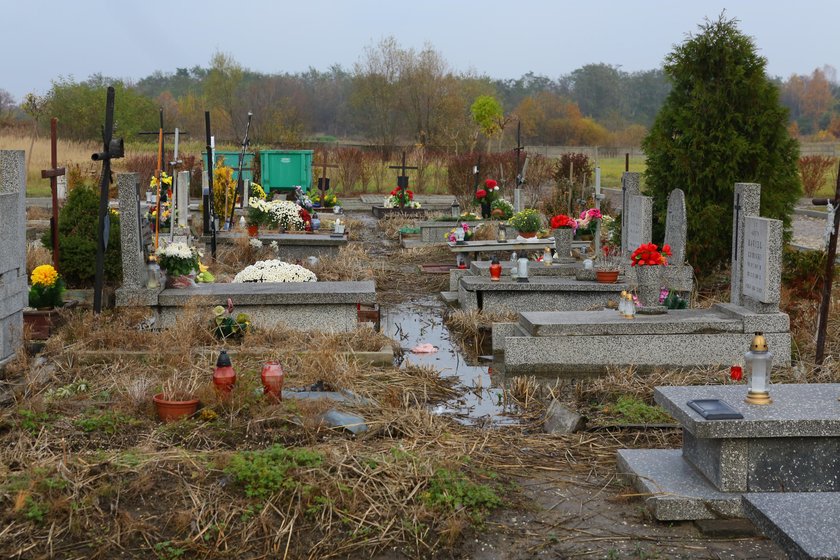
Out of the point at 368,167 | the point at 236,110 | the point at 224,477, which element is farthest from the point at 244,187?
the point at 236,110

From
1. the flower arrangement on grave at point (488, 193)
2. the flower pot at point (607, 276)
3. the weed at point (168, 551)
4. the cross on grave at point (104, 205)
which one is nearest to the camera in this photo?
the weed at point (168, 551)

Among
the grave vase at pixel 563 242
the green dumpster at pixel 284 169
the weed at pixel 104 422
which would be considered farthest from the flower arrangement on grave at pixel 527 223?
the green dumpster at pixel 284 169

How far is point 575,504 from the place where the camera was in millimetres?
5977

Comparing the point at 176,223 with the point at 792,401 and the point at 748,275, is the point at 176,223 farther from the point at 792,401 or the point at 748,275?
the point at 792,401

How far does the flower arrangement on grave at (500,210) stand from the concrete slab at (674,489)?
50.5 ft

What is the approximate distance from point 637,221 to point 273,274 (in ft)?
14.9

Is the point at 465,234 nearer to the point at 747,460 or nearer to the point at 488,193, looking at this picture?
the point at 488,193

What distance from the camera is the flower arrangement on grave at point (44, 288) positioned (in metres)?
10.2

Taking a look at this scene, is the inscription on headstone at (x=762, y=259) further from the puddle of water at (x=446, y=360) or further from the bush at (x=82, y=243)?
the bush at (x=82, y=243)

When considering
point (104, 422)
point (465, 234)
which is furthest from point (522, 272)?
point (104, 422)

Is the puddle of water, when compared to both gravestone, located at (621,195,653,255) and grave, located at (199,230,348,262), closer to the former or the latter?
gravestone, located at (621,195,653,255)

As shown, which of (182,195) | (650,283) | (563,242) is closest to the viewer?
(650,283)

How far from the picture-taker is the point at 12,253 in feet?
29.3

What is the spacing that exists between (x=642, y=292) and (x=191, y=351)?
466 cm
